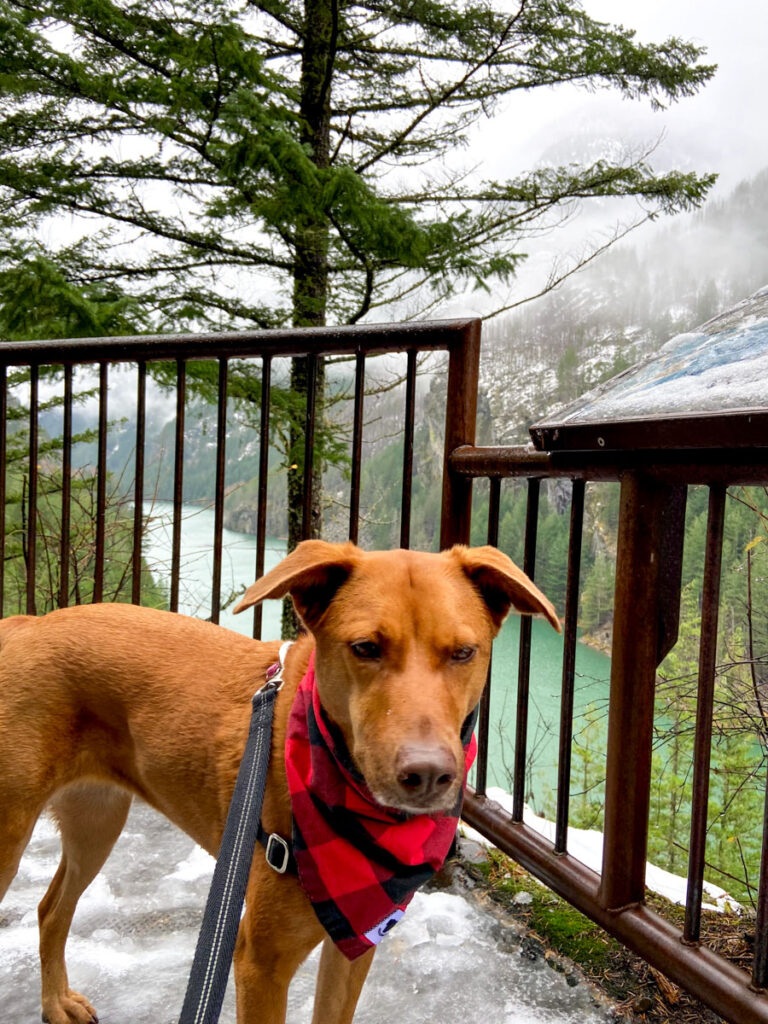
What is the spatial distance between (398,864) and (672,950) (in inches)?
30.7

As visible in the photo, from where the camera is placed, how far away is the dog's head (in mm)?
1340

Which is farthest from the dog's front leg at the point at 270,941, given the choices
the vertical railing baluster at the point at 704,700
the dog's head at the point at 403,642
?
the vertical railing baluster at the point at 704,700

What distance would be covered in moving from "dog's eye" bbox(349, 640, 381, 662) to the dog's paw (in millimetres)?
1306

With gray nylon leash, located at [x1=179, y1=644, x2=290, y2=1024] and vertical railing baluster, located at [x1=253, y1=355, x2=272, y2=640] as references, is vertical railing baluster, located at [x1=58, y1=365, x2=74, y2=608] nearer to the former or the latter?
vertical railing baluster, located at [x1=253, y1=355, x2=272, y2=640]

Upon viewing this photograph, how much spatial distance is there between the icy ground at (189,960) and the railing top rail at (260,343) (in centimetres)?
193

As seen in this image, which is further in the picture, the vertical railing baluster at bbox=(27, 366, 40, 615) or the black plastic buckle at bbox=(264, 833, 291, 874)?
the vertical railing baluster at bbox=(27, 366, 40, 615)

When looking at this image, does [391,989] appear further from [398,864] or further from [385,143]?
[385,143]

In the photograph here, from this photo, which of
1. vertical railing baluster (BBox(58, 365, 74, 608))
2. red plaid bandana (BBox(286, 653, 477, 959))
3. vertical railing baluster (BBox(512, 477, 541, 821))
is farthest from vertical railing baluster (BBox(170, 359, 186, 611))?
red plaid bandana (BBox(286, 653, 477, 959))

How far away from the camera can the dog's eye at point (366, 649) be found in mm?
1519

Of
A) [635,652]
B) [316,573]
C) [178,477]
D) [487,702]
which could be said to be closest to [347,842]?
[316,573]

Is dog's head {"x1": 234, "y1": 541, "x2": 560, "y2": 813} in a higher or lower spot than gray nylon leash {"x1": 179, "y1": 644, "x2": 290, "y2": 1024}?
higher

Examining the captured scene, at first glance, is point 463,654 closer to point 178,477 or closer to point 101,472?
point 178,477

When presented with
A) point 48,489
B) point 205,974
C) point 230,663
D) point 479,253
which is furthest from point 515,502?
point 479,253

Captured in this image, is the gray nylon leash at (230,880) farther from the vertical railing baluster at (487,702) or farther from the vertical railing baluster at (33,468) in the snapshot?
the vertical railing baluster at (33,468)
